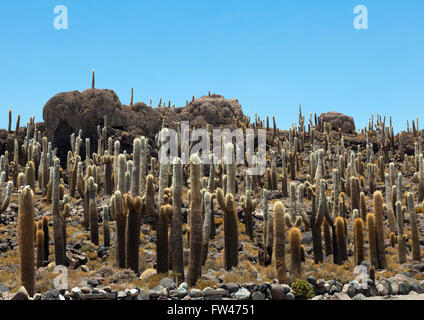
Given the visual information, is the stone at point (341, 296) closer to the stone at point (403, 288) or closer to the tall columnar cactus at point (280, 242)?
the tall columnar cactus at point (280, 242)

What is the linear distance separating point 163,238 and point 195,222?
245cm

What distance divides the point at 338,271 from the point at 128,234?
28.2 ft

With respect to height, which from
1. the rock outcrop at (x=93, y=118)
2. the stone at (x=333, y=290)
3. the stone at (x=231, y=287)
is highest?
the rock outcrop at (x=93, y=118)

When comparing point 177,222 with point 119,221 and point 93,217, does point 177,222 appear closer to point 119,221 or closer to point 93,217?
point 119,221

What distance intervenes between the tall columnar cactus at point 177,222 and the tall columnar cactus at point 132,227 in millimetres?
1373

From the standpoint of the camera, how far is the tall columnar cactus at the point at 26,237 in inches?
549

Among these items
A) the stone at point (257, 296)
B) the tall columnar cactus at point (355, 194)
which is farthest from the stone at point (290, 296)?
the tall columnar cactus at point (355, 194)

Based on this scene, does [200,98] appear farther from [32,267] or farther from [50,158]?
[32,267]

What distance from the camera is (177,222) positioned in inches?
625

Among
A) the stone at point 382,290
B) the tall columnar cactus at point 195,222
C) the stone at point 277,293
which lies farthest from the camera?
the stone at point 382,290

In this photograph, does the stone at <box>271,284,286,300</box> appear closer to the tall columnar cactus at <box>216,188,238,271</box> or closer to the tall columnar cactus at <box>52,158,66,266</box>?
the tall columnar cactus at <box>216,188,238,271</box>

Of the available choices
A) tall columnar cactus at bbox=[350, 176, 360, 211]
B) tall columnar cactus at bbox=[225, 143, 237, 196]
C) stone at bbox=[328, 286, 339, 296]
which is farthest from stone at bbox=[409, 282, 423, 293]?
tall columnar cactus at bbox=[350, 176, 360, 211]
